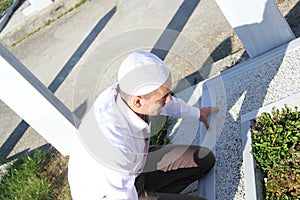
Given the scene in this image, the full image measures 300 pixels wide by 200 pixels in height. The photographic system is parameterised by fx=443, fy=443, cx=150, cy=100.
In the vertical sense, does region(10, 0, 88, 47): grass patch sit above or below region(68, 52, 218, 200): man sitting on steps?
below

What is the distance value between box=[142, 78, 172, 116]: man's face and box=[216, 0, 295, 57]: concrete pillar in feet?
5.91

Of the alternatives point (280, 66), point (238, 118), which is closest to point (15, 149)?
point (238, 118)

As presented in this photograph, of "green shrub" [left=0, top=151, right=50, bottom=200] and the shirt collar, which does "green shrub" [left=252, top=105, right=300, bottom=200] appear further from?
"green shrub" [left=0, top=151, right=50, bottom=200]

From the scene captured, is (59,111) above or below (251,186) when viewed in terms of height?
above

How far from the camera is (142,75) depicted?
2.33 m

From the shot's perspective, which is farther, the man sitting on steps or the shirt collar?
the shirt collar

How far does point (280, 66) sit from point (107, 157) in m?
2.16

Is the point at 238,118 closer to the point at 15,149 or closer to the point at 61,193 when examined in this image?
the point at 61,193

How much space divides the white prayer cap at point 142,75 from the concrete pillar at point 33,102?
6.48 ft

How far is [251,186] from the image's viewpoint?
311 cm

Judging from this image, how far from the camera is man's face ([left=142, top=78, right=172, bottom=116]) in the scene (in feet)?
7.80

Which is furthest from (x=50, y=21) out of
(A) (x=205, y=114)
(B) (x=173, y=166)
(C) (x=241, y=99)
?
(B) (x=173, y=166)

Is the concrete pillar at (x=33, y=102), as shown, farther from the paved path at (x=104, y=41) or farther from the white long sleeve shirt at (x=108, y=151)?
the white long sleeve shirt at (x=108, y=151)

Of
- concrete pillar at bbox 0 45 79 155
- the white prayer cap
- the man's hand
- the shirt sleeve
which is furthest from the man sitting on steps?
concrete pillar at bbox 0 45 79 155
